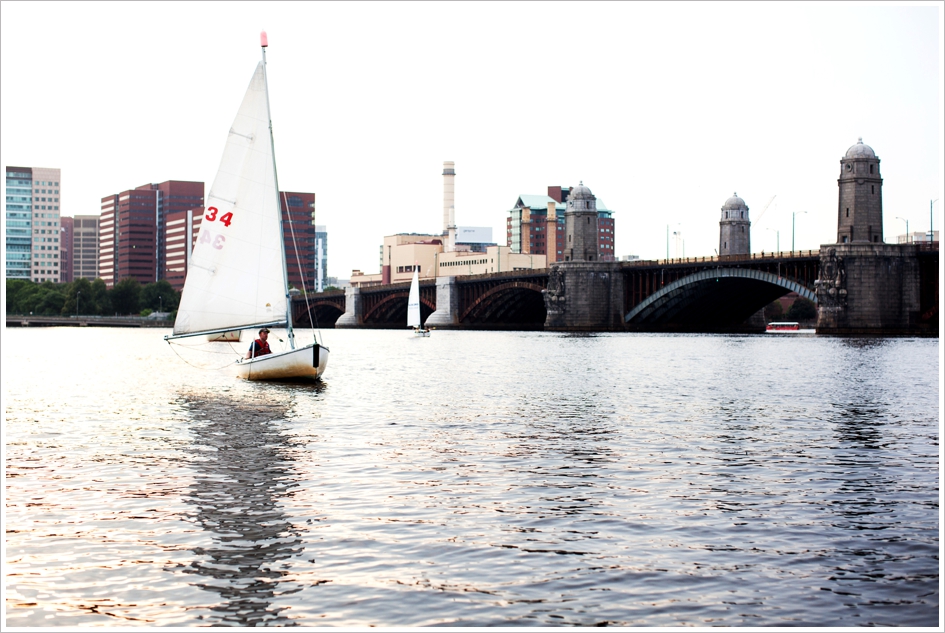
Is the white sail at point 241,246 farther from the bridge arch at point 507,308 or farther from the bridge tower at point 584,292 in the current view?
the bridge arch at point 507,308

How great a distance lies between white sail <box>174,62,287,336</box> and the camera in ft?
139

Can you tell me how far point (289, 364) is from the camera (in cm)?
4378

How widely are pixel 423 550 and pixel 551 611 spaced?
3.11 m

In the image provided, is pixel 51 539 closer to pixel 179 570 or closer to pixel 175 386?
pixel 179 570

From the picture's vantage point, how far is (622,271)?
479 feet

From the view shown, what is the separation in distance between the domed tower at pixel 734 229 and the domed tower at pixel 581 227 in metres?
20.6

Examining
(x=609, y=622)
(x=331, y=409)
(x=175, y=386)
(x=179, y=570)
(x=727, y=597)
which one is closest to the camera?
(x=609, y=622)

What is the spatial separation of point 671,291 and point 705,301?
9337 millimetres

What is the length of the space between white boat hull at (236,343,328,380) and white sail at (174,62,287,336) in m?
1.70

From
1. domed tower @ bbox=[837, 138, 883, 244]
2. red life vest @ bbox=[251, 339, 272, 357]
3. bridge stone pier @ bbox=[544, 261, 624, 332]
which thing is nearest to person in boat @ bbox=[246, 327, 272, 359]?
red life vest @ bbox=[251, 339, 272, 357]

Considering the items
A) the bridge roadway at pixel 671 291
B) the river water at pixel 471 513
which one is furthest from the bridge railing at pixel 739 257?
the river water at pixel 471 513

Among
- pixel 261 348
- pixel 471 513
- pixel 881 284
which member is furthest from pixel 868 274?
pixel 471 513

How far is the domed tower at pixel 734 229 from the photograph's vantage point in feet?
526

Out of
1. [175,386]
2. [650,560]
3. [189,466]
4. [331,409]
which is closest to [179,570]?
[650,560]
